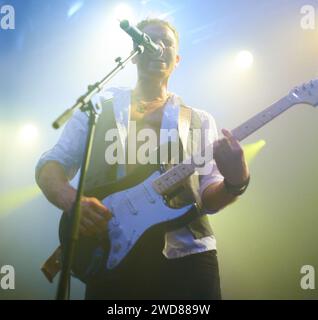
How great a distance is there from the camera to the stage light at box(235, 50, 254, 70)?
218 cm

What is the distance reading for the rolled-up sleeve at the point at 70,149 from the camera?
5.43 feet

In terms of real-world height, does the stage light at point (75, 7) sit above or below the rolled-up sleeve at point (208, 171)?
above

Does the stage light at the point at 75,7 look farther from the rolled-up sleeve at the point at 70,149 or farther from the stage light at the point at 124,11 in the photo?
the rolled-up sleeve at the point at 70,149

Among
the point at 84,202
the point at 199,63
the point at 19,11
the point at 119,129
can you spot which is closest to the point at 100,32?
the point at 19,11

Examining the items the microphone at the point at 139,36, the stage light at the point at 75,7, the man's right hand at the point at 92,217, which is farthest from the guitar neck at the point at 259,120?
the stage light at the point at 75,7

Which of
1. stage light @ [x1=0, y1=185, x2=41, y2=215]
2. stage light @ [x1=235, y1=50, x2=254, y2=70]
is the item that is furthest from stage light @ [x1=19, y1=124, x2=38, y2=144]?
stage light @ [x1=235, y1=50, x2=254, y2=70]

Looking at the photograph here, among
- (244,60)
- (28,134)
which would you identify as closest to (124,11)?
(244,60)

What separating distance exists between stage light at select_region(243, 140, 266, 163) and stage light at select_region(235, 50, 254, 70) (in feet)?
1.45

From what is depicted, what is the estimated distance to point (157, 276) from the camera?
1494 mm

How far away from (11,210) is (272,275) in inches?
55.8

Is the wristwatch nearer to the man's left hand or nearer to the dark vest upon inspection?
the man's left hand

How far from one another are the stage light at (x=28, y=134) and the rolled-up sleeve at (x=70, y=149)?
0.49 meters

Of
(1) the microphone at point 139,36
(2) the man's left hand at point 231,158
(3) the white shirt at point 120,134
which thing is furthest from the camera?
(3) the white shirt at point 120,134
